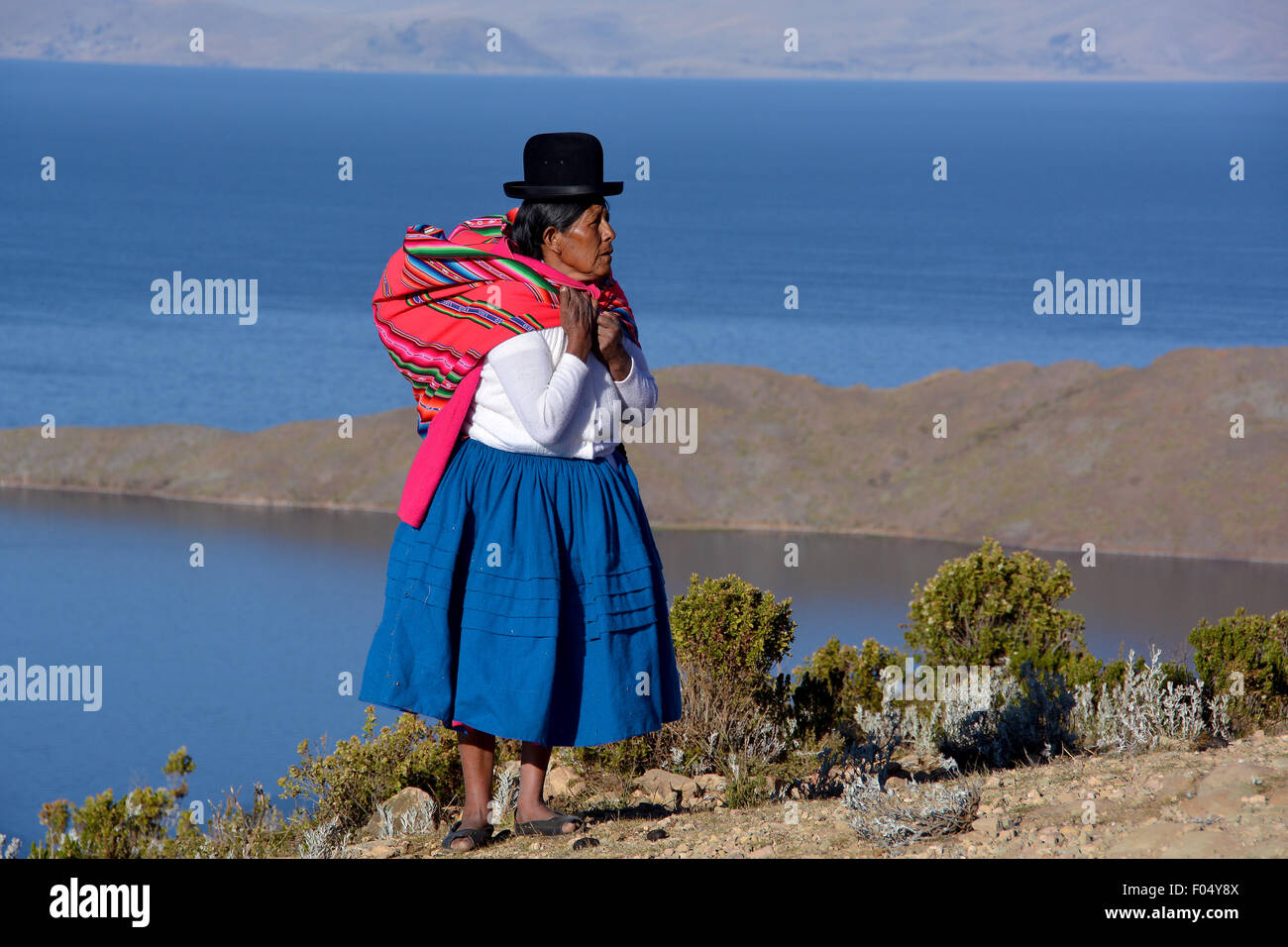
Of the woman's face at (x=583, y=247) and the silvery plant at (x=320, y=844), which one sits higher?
the woman's face at (x=583, y=247)

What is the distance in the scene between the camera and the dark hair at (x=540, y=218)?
427 centimetres

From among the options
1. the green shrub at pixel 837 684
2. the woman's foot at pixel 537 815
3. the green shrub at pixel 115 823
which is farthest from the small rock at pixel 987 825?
the green shrub at pixel 115 823

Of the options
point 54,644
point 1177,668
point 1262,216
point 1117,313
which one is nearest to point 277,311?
point 1117,313

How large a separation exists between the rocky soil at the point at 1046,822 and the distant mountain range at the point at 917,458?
8990 millimetres

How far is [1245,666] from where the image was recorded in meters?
6.64

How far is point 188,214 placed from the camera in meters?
56.8

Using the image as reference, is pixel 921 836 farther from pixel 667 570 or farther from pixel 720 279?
pixel 720 279

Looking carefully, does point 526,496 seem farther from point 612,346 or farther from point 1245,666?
point 1245,666

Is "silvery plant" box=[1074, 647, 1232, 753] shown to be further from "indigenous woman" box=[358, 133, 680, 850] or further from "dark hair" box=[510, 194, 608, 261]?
"dark hair" box=[510, 194, 608, 261]

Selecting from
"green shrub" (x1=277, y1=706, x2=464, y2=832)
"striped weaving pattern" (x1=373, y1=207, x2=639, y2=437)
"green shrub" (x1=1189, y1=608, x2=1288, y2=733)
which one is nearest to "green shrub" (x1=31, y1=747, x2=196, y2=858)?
"green shrub" (x1=277, y1=706, x2=464, y2=832)

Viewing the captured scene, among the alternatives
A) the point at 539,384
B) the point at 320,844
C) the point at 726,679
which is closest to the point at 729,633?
the point at 726,679

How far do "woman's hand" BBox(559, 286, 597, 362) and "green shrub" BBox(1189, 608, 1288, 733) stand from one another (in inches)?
144

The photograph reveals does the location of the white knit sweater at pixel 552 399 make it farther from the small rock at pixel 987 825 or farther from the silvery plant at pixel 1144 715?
the silvery plant at pixel 1144 715

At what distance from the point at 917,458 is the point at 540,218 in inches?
464
